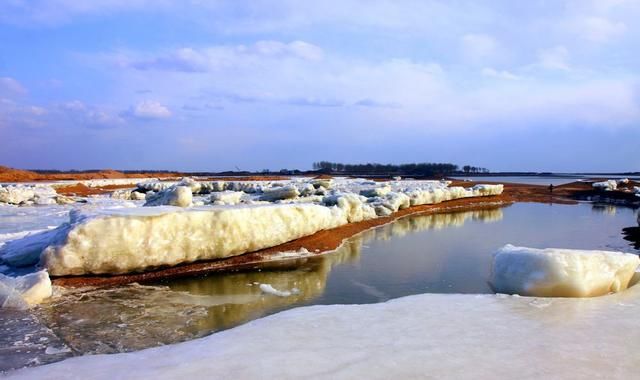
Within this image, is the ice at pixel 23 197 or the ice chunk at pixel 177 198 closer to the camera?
the ice chunk at pixel 177 198

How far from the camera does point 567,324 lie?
426cm

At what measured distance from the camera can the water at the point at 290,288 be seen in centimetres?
511

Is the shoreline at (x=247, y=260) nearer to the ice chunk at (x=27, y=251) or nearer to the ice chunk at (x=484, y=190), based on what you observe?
the ice chunk at (x=27, y=251)

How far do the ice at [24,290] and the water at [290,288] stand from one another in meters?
0.19

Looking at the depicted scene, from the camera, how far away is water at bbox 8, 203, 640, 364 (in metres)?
5.11

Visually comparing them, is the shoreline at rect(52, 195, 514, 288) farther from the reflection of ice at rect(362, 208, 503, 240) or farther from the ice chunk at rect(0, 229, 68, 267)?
the ice chunk at rect(0, 229, 68, 267)

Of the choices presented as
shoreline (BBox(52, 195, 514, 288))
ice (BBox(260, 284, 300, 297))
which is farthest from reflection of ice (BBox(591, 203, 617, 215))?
ice (BBox(260, 284, 300, 297))

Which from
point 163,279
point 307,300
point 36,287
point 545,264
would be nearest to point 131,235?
point 163,279

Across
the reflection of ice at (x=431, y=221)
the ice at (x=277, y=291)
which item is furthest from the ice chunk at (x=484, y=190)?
the ice at (x=277, y=291)

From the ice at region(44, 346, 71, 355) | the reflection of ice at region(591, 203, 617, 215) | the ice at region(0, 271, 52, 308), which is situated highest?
the ice at region(0, 271, 52, 308)

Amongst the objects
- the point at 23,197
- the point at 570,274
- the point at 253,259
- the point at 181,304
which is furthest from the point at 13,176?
the point at 570,274

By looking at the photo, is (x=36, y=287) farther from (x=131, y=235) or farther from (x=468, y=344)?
(x=468, y=344)

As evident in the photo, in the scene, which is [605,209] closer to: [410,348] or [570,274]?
[570,274]

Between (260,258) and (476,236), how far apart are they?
268 inches
